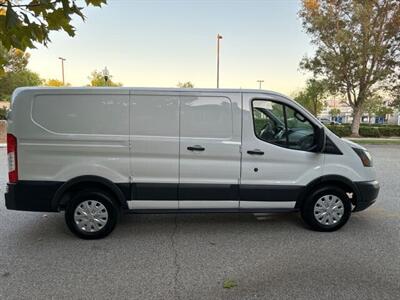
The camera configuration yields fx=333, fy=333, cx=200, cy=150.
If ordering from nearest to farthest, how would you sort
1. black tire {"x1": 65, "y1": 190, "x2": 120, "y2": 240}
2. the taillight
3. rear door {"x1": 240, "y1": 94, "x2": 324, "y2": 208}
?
the taillight
black tire {"x1": 65, "y1": 190, "x2": 120, "y2": 240}
rear door {"x1": 240, "y1": 94, "x2": 324, "y2": 208}

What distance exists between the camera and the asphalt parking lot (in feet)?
10.2

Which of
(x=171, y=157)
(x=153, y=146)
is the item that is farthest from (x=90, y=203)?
(x=171, y=157)

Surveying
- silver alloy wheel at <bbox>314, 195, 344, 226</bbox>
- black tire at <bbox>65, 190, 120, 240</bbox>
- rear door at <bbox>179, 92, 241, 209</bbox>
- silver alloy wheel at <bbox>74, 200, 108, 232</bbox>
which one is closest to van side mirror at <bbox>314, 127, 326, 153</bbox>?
silver alloy wheel at <bbox>314, 195, 344, 226</bbox>

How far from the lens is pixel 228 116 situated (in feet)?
14.3

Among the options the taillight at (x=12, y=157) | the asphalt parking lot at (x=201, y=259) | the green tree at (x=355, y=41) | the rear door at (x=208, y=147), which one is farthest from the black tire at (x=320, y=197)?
the green tree at (x=355, y=41)

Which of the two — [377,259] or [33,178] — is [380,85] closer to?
[377,259]

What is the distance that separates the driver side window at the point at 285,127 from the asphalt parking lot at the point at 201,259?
4.10 feet

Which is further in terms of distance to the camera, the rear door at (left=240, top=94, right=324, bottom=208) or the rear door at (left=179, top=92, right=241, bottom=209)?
the rear door at (left=240, top=94, right=324, bottom=208)

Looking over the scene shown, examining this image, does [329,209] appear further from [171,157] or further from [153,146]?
[153,146]

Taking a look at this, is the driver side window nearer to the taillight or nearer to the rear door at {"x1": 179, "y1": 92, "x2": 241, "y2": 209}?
the rear door at {"x1": 179, "y1": 92, "x2": 241, "y2": 209}

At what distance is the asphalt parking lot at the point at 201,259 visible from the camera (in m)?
3.12

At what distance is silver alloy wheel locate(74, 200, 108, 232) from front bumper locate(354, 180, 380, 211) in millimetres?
3467

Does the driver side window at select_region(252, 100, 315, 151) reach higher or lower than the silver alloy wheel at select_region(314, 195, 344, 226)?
higher

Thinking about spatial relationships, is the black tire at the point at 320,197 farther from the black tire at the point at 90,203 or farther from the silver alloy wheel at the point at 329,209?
the black tire at the point at 90,203
